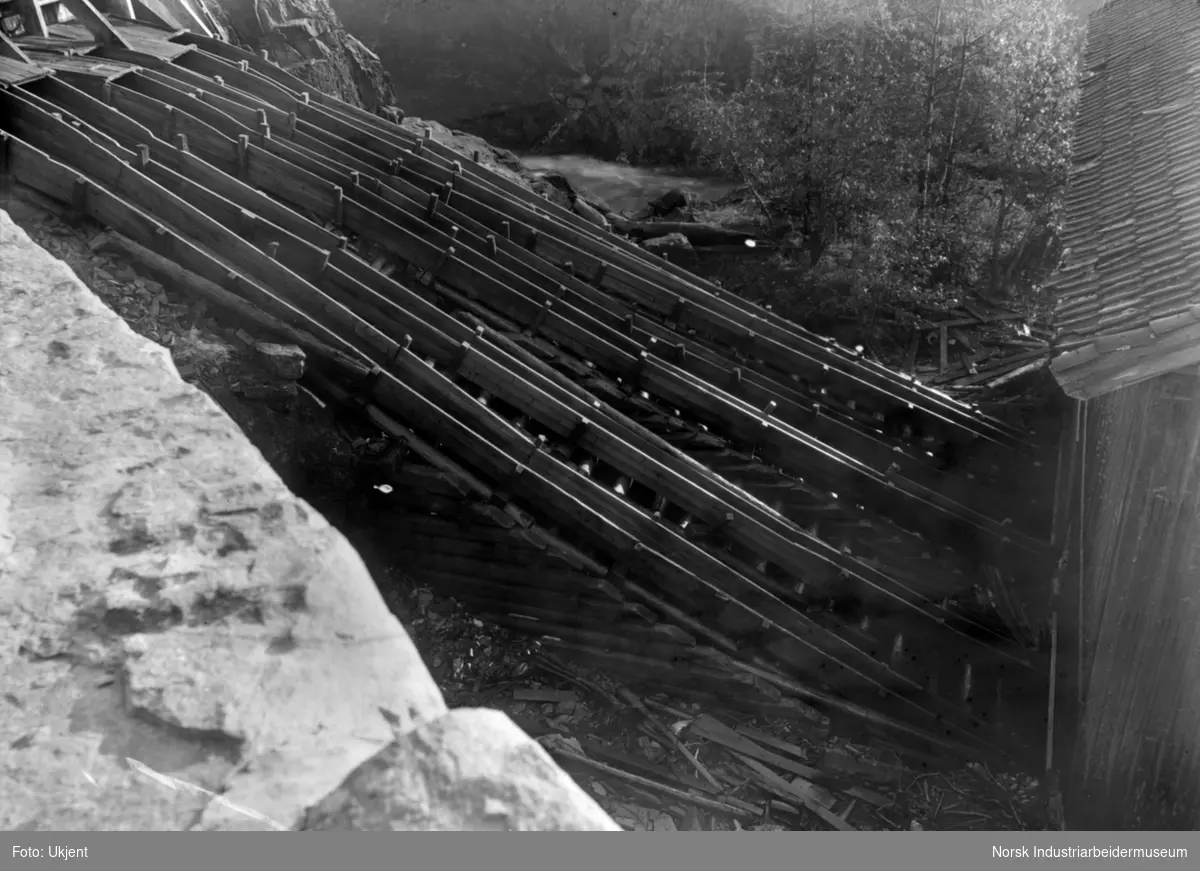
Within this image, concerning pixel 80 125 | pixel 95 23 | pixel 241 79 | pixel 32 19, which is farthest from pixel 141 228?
pixel 32 19

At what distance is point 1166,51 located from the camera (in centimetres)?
1124

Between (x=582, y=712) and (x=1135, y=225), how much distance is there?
18.1 ft

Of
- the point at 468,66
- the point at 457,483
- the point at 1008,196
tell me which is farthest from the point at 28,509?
the point at 468,66

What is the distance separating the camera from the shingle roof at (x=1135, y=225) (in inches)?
199

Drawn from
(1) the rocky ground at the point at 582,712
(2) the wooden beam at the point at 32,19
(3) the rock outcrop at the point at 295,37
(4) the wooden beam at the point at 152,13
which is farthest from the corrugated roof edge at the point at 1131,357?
(3) the rock outcrop at the point at 295,37

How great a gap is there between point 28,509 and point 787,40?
1574cm

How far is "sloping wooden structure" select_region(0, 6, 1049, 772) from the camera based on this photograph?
702cm

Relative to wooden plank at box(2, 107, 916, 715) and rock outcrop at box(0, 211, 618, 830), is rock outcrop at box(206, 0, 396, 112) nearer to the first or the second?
wooden plank at box(2, 107, 916, 715)

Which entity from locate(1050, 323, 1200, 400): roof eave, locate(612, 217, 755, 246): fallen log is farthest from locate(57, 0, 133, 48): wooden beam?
locate(1050, 323, 1200, 400): roof eave

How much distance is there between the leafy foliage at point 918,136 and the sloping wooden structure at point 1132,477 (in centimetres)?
486

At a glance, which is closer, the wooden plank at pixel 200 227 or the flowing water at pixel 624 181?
the wooden plank at pixel 200 227

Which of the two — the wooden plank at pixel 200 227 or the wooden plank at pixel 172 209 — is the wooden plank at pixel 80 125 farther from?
the wooden plank at pixel 200 227

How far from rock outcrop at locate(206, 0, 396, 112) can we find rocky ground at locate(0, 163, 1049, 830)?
10577 mm

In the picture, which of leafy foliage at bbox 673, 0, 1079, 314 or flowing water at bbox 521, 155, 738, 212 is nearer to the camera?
leafy foliage at bbox 673, 0, 1079, 314
